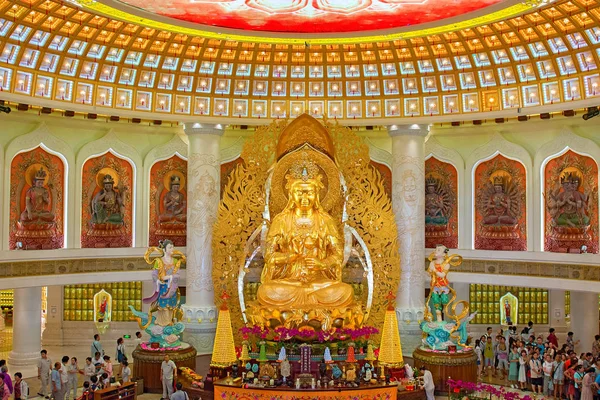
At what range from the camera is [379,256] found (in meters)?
18.2

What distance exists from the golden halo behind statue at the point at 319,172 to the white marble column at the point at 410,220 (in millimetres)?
1715

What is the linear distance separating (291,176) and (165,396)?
21.2ft

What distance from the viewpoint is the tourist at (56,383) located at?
13.9m

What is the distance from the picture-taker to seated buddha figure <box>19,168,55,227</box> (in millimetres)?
17266

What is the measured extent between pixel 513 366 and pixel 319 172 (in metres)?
6.43

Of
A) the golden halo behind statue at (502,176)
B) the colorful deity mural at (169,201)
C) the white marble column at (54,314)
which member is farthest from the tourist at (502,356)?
the white marble column at (54,314)

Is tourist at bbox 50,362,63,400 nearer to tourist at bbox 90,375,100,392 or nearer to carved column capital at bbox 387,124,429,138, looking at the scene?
tourist at bbox 90,375,100,392

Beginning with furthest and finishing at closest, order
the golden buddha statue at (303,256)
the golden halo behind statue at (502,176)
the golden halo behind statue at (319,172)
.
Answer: the golden halo behind statue at (502,176)
the golden halo behind statue at (319,172)
the golden buddha statue at (303,256)

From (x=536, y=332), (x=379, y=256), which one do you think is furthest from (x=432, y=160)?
(x=536, y=332)

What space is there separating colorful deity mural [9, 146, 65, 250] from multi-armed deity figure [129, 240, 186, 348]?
131 inches

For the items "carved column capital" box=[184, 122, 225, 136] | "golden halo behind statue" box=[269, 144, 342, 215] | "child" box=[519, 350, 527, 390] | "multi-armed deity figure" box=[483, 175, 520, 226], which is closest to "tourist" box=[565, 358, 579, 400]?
"child" box=[519, 350, 527, 390]

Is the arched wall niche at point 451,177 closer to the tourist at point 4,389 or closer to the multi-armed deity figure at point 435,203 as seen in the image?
the multi-armed deity figure at point 435,203

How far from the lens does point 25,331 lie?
17.6 meters

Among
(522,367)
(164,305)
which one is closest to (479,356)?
(522,367)
